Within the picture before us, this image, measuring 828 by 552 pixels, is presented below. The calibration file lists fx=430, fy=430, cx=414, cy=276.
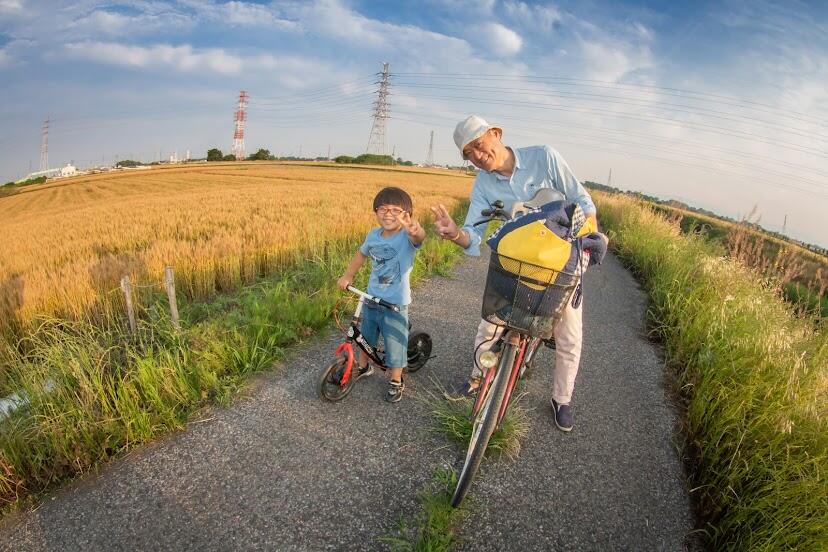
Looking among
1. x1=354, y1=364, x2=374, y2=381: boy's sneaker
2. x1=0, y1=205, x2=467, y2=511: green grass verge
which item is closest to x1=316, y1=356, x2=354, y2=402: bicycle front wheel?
x1=354, y1=364, x2=374, y2=381: boy's sneaker

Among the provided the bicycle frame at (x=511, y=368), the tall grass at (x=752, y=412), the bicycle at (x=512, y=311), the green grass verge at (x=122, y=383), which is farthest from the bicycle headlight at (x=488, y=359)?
the green grass verge at (x=122, y=383)

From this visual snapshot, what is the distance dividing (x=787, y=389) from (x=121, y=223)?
1465cm

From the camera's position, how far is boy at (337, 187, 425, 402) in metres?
3.02

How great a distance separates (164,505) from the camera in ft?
8.15

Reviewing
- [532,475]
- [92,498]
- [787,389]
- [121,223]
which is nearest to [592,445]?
[532,475]

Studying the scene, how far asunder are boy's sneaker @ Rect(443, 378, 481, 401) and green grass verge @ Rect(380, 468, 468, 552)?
914 mm

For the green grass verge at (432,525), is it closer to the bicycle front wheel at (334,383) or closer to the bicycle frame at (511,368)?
the bicycle frame at (511,368)

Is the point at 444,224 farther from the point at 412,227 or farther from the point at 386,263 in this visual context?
the point at 386,263

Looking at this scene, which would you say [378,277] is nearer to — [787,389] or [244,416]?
[244,416]

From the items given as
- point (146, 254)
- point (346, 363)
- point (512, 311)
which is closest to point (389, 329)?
point (346, 363)

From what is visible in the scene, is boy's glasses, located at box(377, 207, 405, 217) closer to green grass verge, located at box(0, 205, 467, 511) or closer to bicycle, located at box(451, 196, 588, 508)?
bicycle, located at box(451, 196, 588, 508)

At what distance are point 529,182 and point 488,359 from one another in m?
1.19

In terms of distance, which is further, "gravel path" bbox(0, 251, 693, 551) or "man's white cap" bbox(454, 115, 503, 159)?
"man's white cap" bbox(454, 115, 503, 159)

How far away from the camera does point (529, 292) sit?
6.84ft
